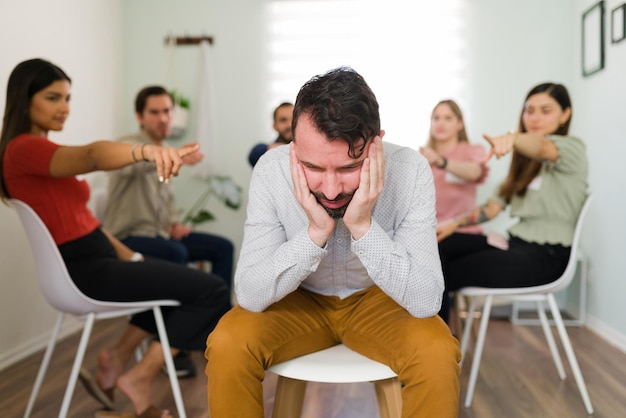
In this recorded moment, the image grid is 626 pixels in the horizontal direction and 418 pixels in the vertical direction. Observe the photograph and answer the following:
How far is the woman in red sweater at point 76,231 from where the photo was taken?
6.82 feet

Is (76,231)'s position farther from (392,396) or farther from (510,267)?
(510,267)

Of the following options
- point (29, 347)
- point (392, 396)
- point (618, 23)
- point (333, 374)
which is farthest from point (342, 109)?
point (618, 23)

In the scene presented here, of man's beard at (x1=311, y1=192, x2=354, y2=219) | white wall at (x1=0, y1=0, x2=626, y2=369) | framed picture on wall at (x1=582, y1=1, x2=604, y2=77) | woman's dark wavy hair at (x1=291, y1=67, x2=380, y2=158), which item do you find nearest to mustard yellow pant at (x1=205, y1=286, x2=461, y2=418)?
man's beard at (x1=311, y1=192, x2=354, y2=219)

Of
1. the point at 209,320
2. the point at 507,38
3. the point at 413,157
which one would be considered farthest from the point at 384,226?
the point at 507,38

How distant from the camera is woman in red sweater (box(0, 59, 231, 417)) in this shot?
81.8 inches

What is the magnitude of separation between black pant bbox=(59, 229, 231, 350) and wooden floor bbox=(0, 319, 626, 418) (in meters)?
0.38

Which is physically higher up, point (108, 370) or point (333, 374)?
point (333, 374)

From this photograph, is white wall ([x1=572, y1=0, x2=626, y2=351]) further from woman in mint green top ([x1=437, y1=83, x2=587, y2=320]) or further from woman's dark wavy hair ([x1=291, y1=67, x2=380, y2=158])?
woman's dark wavy hair ([x1=291, y1=67, x2=380, y2=158])

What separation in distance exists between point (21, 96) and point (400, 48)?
9.92 ft

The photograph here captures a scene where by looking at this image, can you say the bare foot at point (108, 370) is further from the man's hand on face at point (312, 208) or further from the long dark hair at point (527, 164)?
the long dark hair at point (527, 164)

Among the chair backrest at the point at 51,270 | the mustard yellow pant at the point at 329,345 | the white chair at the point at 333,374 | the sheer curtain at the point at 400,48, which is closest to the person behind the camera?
the mustard yellow pant at the point at 329,345

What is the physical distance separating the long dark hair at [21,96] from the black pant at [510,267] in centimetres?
160

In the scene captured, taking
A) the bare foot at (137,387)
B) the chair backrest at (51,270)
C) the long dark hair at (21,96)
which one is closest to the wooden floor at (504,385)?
the bare foot at (137,387)

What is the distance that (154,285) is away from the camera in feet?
7.06
